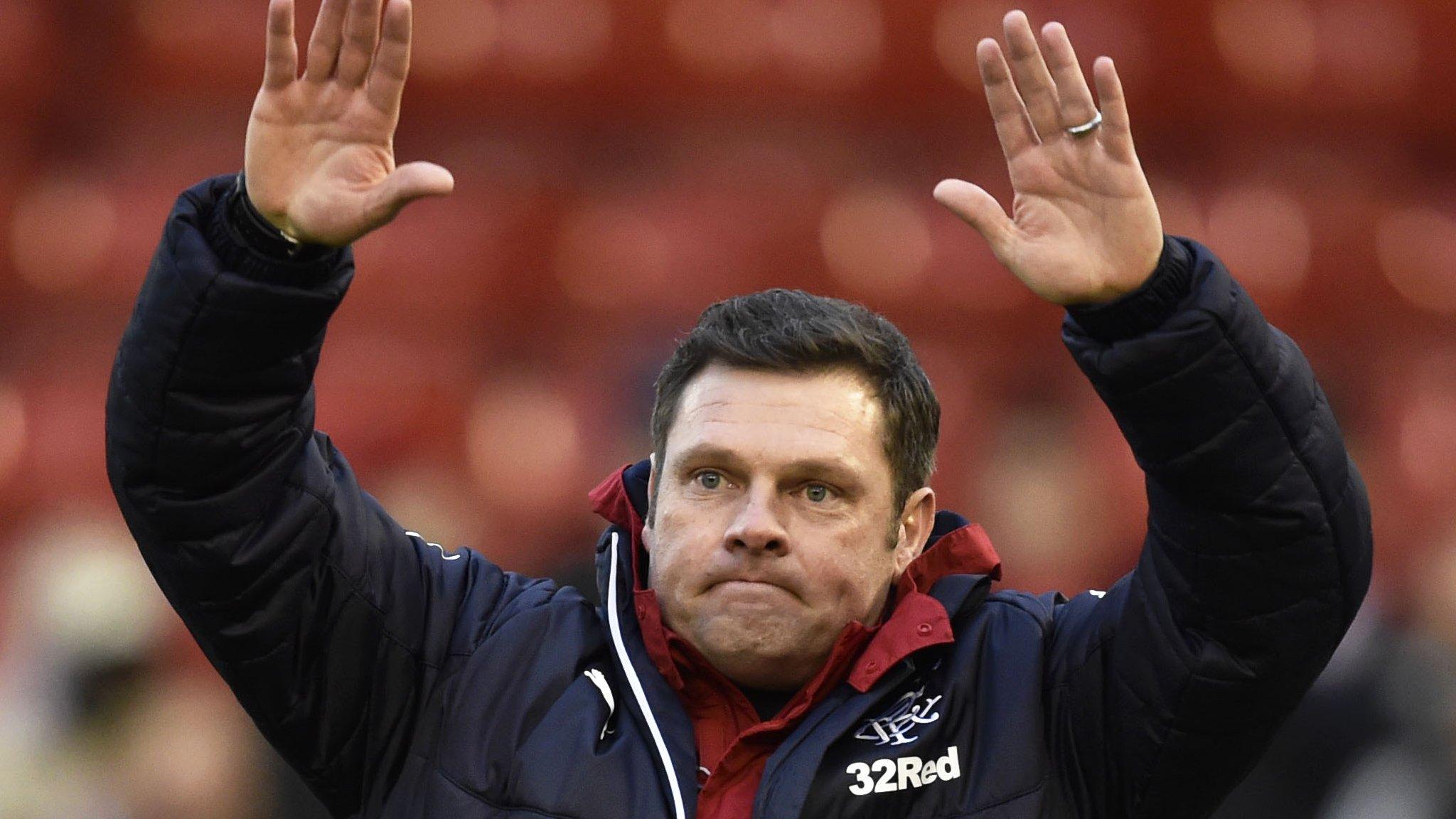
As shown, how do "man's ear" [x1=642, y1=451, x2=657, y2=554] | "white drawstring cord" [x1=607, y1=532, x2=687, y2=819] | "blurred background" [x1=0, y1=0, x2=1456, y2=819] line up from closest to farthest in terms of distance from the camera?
"white drawstring cord" [x1=607, y1=532, x2=687, y2=819] < "man's ear" [x1=642, y1=451, x2=657, y2=554] < "blurred background" [x1=0, y1=0, x2=1456, y2=819]

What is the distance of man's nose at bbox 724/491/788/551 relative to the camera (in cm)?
158

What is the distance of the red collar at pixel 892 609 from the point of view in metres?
1.57

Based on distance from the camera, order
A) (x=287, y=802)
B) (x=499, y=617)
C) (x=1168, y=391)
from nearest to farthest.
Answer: (x=1168, y=391), (x=499, y=617), (x=287, y=802)

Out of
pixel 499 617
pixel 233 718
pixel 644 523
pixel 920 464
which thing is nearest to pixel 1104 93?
pixel 920 464

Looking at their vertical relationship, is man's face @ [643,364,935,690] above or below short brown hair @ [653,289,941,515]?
below

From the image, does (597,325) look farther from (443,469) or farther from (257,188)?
(257,188)

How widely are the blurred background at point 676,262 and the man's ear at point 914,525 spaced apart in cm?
91

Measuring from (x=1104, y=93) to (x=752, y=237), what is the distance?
1484mm

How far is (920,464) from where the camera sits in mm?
1776

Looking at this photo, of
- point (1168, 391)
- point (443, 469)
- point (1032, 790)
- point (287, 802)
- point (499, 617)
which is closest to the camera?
point (1168, 391)

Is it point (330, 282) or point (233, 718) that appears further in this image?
point (233, 718)

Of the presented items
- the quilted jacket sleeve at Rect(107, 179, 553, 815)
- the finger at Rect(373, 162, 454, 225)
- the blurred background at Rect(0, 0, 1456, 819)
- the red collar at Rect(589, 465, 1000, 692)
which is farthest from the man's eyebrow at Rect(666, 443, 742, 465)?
the blurred background at Rect(0, 0, 1456, 819)

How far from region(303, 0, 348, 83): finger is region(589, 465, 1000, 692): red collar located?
541 millimetres

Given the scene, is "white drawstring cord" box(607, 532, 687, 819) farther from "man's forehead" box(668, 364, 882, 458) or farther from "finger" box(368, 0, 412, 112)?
"finger" box(368, 0, 412, 112)
